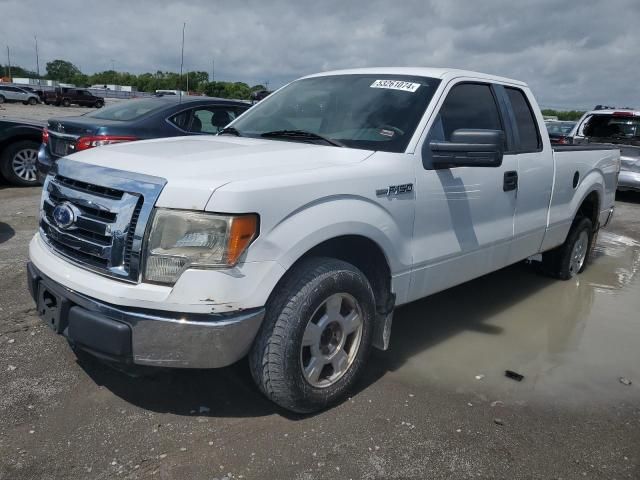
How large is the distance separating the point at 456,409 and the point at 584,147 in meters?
3.30

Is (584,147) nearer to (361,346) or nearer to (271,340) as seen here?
(361,346)

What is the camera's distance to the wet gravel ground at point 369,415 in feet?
8.59

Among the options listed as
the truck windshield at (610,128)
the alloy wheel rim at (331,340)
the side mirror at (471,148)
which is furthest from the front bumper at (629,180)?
the alloy wheel rim at (331,340)

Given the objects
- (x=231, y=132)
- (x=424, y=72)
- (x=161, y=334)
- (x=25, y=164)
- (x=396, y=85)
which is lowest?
(x=25, y=164)

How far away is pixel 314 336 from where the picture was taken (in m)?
2.87

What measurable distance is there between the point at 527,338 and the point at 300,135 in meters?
2.35

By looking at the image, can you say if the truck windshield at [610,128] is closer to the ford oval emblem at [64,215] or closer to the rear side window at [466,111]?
the rear side window at [466,111]

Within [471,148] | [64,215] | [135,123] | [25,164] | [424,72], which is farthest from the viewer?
[25,164]

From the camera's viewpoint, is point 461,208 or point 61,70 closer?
point 461,208

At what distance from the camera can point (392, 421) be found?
3020 mm

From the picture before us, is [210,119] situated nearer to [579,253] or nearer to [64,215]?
[579,253]

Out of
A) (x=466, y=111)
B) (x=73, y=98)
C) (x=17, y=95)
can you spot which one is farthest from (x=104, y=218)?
(x=17, y=95)

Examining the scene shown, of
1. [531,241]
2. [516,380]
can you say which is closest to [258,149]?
[516,380]

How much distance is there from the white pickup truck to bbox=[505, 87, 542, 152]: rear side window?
17cm
